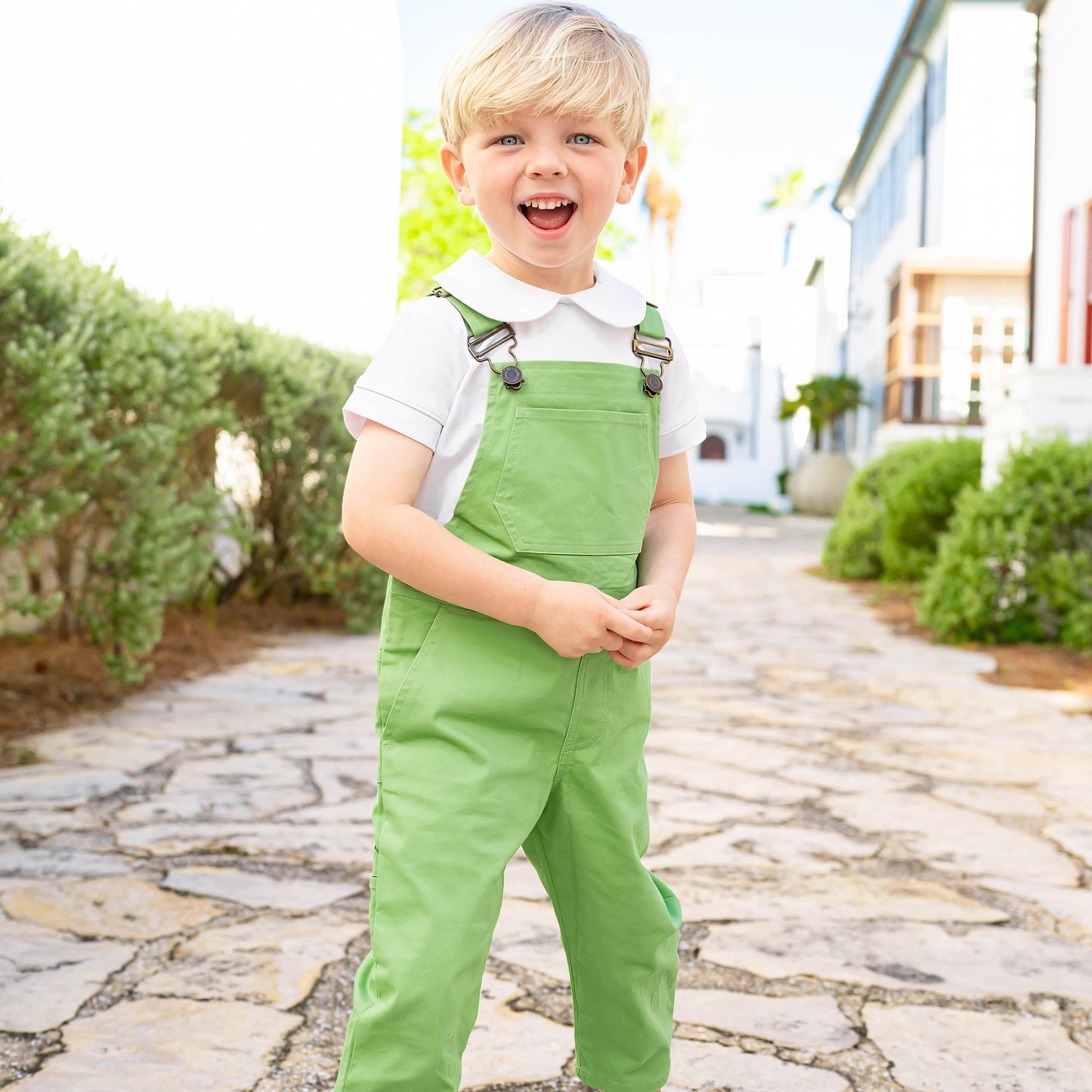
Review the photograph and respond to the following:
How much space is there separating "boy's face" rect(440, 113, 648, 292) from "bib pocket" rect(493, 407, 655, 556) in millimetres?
203

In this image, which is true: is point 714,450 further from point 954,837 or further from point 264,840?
point 264,840

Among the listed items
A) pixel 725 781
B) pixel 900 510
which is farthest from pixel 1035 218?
pixel 725 781

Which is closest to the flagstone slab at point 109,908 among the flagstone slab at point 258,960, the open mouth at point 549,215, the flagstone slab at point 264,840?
the flagstone slab at point 258,960

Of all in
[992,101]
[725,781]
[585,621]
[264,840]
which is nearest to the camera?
[585,621]

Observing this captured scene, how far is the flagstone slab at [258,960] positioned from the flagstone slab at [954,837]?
162 centimetres

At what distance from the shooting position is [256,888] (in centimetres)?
286

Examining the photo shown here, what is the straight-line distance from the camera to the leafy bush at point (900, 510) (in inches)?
374

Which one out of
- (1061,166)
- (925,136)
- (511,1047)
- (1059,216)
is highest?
(925,136)

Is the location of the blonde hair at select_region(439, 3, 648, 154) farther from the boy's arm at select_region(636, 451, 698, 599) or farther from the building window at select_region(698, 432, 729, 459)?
the building window at select_region(698, 432, 729, 459)

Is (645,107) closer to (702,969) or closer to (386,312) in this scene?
(702,969)

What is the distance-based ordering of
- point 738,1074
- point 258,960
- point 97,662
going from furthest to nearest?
point 97,662
point 258,960
point 738,1074

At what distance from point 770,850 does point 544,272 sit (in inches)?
86.1

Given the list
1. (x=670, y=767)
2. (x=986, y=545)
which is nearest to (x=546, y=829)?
(x=670, y=767)

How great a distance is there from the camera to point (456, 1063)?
58.6 inches
